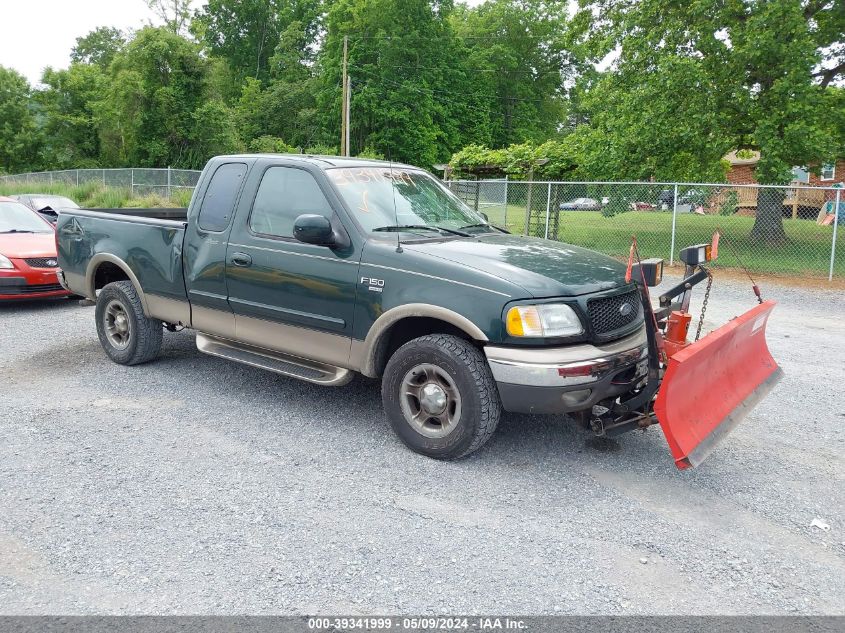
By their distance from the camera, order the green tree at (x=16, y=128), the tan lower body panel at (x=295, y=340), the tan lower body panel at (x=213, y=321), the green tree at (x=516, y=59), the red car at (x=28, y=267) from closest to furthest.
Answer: the tan lower body panel at (x=295, y=340), the tan lower body panel at (x=213, y=321), the red car at (x=28, y=267), the green tree at (x=16, y=128), the green tree at (x=516, y=59)

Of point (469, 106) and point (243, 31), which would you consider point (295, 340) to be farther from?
point (243, 31)

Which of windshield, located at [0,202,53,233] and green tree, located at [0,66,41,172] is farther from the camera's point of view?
green tree, located at [0,66,41,172]

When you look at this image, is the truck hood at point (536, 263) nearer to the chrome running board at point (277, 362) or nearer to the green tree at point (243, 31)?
the chrome running board at point (277, 362)

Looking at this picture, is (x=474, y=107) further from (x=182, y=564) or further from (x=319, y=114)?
(x=182, y=564)

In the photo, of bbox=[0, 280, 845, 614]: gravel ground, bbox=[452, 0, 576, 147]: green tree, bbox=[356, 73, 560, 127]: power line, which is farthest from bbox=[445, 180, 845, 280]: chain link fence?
bbox=[452, 0, 576, 147]: green tree

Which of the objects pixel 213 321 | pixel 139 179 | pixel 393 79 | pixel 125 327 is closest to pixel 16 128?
pixel 393 79

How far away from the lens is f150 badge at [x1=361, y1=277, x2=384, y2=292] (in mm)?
4621

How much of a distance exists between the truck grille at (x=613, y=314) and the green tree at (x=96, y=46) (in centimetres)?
8612

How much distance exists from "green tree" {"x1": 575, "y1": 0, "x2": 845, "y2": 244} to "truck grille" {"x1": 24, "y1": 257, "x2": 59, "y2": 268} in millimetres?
13257

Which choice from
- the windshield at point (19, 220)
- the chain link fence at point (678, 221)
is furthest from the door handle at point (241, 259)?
the chain link fence at point (678, 221)

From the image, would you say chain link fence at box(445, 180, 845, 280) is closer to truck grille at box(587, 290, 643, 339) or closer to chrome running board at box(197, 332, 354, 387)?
truck grille at box(587, 290, 643, 339)

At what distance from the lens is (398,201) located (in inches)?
209

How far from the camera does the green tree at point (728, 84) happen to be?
51.6ft

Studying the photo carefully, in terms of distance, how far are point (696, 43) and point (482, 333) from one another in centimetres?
1590
